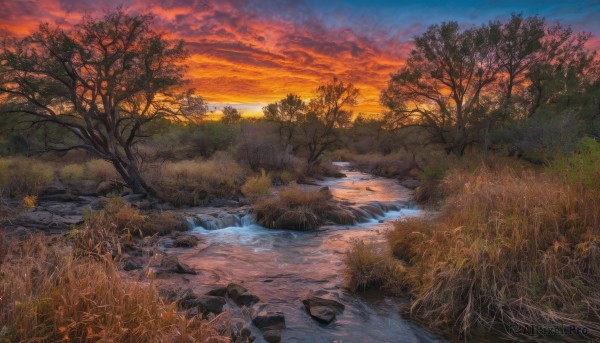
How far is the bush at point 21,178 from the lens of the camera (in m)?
17.8

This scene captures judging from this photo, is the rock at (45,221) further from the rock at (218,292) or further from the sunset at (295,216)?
the rock at (218,292)

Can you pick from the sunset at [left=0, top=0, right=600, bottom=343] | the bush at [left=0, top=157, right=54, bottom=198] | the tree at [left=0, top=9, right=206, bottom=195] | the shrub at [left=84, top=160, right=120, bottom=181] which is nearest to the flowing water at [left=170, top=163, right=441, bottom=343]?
the sunset at [left=0, top=0, right=600, bottom=343]

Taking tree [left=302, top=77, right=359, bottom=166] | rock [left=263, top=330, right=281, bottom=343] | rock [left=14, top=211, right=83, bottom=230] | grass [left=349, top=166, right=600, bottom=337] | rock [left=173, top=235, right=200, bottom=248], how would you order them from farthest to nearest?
tree [left=302, top=77, right=359, bottom=166]
rock [left=173, top=235, right=200, bottom=248]
rock [left=14, top=211, right=83, bottom=230]
grass [left=349, top=166, right=600, bottom=337]
rock [left=263, top=330, right=281, bottom=343]

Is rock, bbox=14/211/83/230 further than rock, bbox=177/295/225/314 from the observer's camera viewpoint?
Yes

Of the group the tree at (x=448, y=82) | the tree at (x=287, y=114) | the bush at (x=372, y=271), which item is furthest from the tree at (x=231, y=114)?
the bush at (x=372, y=271)

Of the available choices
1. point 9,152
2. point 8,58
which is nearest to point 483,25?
point 8,58

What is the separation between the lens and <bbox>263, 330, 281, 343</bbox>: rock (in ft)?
20.1

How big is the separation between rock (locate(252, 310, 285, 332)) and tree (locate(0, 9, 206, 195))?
44.0ft

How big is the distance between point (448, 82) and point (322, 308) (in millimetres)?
25996

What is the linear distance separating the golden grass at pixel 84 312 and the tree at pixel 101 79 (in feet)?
45.0

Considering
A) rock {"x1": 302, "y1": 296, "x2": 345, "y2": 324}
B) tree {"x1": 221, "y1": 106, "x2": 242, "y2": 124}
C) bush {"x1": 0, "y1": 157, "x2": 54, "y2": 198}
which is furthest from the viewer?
tree {"x1": 221, "y1": 106, "x2": 242, "y2": 124}

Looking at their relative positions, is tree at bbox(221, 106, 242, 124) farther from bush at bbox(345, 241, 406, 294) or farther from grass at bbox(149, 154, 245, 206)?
bush at bbox(345, 241, 406, 294)

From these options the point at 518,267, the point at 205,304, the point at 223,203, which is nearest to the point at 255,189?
the point at 223,203

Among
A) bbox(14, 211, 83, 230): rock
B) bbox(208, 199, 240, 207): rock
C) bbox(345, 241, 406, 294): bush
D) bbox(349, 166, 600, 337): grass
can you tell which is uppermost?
bbox(349, 166, 600, 337): grass
